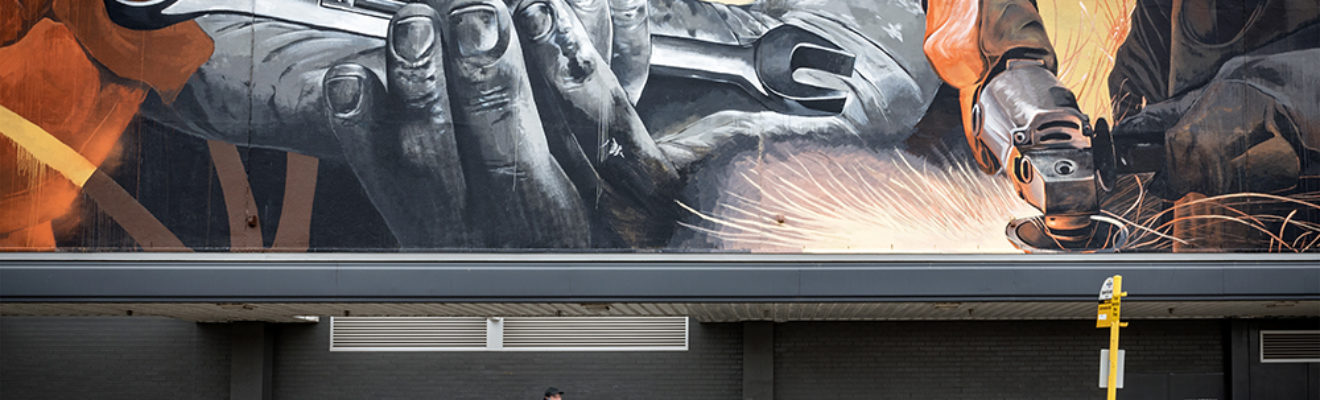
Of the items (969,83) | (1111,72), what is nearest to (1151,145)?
(1111,72)

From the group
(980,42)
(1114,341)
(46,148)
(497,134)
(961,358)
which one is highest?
(980,42)

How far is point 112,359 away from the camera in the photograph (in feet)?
49.3

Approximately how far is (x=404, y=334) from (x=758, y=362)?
16.4 feet

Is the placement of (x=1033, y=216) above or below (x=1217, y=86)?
below

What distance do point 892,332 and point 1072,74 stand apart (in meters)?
4.90

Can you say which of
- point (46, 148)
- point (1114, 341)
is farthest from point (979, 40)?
point (46, 148)

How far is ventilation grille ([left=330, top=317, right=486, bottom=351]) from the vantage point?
49.8 ft

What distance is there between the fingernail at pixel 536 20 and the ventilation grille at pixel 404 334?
5124 mm

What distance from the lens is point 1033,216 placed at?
11.8 metres

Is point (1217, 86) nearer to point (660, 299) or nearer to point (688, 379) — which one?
point (660, 299)

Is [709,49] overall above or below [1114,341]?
above

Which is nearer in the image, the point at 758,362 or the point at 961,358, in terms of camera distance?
the point at 758,362

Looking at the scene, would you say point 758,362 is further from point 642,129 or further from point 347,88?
point 347,88

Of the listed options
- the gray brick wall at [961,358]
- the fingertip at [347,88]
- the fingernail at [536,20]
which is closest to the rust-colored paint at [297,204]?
the fingertip at [347,88]
